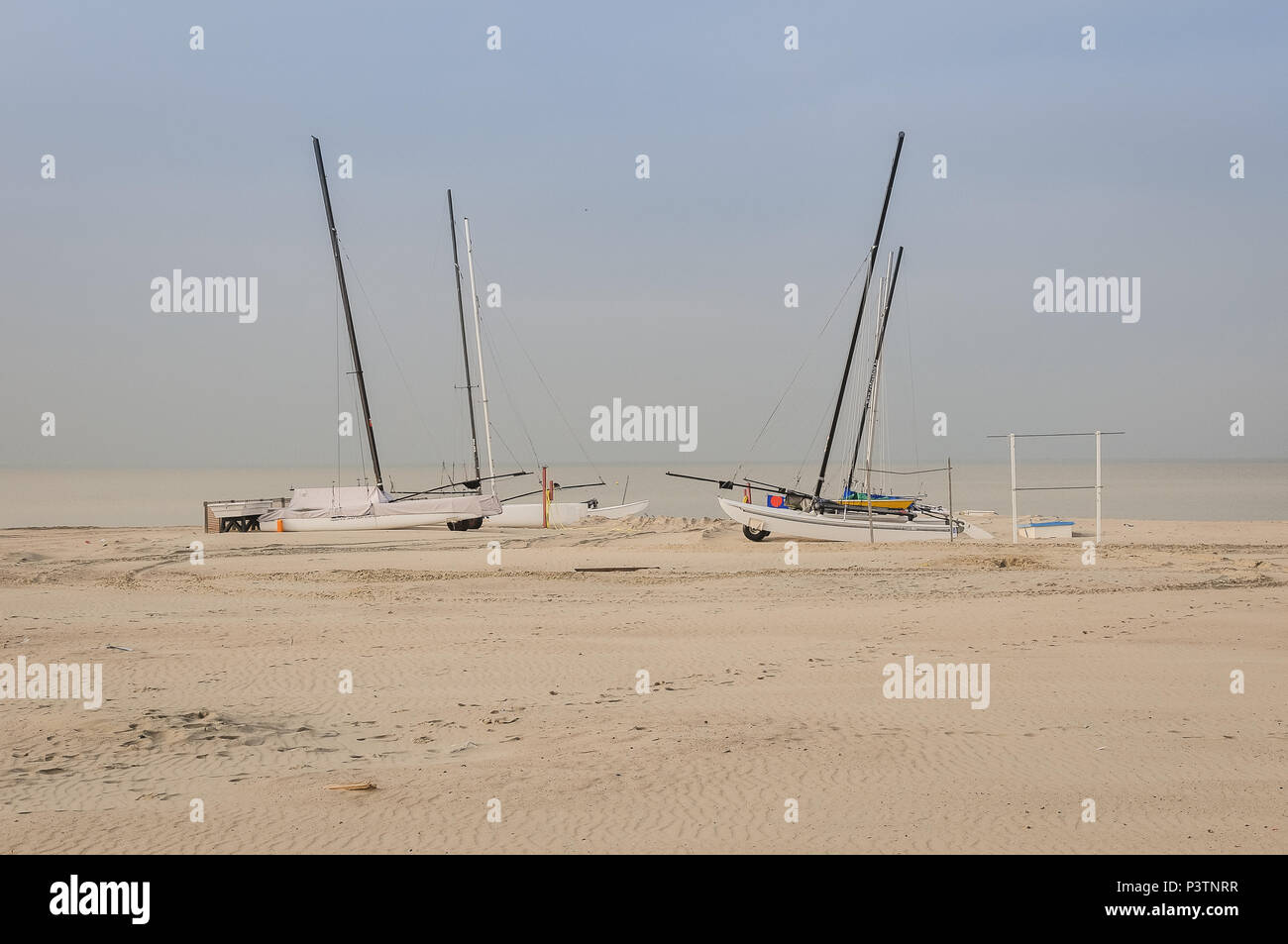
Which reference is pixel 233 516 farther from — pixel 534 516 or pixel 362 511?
pixel 534 516

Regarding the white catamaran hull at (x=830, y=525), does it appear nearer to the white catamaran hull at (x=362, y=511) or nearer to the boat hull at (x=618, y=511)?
the white catamaran hull at (x=362, y=511)

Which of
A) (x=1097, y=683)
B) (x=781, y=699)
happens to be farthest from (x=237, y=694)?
(x=1097, y=683)

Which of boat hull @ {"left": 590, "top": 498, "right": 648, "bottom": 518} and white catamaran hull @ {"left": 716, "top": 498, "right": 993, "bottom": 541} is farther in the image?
boat hull @ {"left": 590, "top": 498, "right": 648, "bottom": 518}

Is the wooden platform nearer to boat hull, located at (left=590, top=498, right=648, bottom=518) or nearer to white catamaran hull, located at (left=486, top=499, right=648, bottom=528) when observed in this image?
white catamaran hull, located at (left=486, top=499, right=648, bottom=528)

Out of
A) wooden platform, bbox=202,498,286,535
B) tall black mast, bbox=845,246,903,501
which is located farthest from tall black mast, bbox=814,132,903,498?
wooden platform, bbox=202,498,286,535

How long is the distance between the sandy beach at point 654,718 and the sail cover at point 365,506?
51.0 feet

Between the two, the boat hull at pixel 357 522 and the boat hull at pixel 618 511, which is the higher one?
the boat hull at pixel 357 522

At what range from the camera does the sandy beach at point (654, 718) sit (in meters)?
6.92

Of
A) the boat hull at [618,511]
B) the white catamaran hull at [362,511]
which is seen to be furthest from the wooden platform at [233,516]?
the boat hull at [618,511]

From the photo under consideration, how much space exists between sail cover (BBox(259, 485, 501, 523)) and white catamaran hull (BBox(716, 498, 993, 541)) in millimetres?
10554

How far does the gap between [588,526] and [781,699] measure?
27.1 metres

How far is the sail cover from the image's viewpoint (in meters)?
36.9
